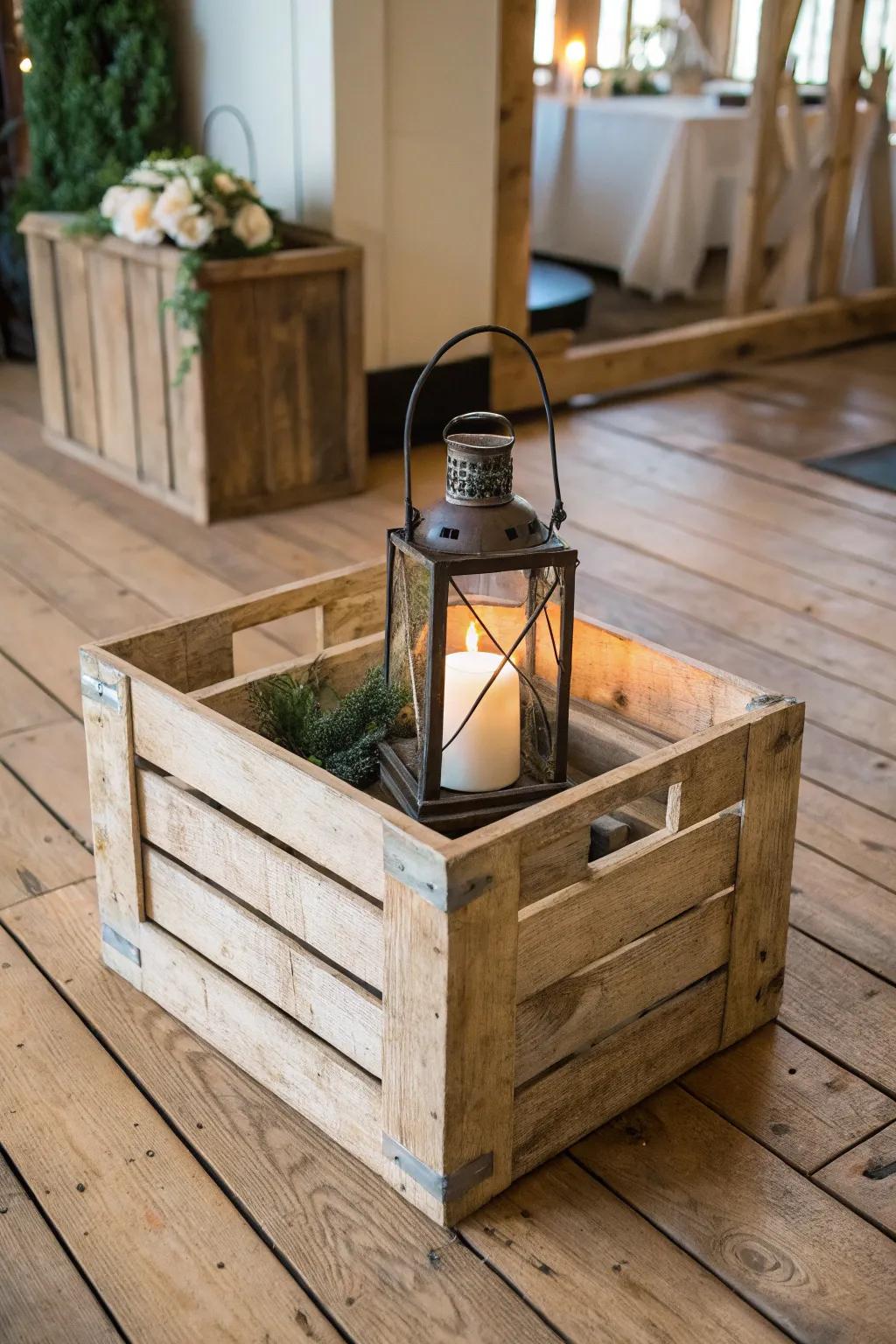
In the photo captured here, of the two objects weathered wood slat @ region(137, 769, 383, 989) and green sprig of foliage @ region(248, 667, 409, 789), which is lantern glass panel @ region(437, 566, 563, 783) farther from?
weathered wood slat @ region(137, 769, 383, 989)

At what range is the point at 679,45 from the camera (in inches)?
277

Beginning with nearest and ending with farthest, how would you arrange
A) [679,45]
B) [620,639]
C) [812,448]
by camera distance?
[620,639] < [812,448] < [679,45]

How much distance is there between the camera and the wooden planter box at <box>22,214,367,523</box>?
3146 mm

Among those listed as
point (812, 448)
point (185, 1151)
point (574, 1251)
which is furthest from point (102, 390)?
point (574, 1251)

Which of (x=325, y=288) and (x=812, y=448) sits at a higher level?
(x=325, y=288)

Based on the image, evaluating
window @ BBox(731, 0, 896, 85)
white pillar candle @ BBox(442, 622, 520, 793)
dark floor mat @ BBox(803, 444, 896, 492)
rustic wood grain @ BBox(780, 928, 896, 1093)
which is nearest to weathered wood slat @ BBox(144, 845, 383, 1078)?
white pillar candle @ BBox(442, 622, 520, 793)

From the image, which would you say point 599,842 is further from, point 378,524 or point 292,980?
point 378,524

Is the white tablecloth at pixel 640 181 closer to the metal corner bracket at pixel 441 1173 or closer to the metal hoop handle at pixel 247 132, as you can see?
the metal hoop handle at pixel 247 132

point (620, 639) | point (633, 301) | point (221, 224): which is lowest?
point (633, 301)

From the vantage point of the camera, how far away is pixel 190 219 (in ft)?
9.99

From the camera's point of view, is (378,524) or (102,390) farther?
(102,390)

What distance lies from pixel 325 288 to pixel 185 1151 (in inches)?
88.4

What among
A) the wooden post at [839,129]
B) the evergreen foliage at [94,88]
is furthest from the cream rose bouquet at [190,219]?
the wooden post at [839,129]

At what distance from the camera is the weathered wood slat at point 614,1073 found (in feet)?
4.50
